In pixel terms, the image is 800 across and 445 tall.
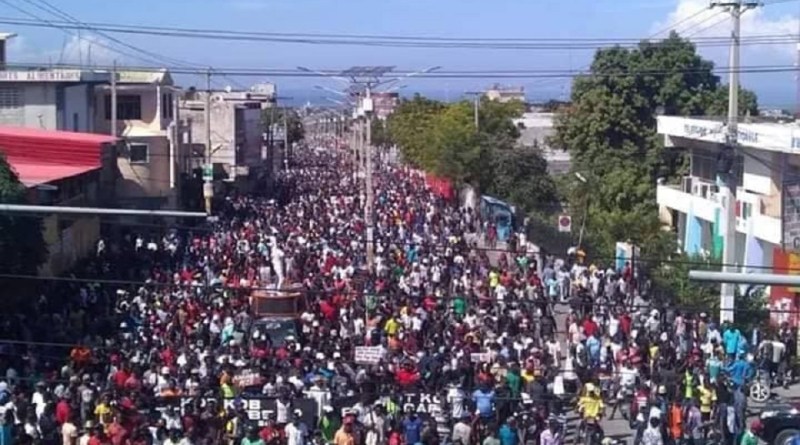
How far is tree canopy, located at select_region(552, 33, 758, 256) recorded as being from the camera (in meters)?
43.7

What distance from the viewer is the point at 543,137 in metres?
75.3

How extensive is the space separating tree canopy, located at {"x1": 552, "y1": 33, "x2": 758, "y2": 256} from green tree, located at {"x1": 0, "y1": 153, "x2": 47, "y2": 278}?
21.3m

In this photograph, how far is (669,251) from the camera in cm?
3150

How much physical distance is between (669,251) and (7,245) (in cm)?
1460

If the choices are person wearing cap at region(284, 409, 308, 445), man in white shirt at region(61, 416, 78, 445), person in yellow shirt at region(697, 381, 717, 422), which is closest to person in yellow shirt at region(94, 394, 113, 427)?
man in white shirt at region(61, 416, 78, 445)

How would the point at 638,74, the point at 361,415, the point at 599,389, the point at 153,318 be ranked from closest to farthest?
the point at 361,415, the point at 599,389, the point at 153,318, the point at 638,74

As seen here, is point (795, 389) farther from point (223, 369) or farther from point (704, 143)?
point (704, 143)

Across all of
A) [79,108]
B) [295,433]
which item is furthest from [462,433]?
[79,108]

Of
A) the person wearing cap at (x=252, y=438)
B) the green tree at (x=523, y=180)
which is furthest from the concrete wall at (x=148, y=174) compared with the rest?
the person wearing cap at (x=252, y=438)

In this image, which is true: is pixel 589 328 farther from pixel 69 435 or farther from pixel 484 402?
pixel 69 435

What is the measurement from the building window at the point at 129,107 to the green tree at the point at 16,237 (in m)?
21.9

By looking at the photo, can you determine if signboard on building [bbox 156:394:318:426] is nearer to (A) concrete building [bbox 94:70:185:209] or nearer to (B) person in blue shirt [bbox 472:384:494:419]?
(B) person in blue shirt [bbox 472:384:494:419]

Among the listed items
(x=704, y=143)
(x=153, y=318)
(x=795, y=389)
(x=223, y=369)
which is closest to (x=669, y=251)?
(x=704, y=143)

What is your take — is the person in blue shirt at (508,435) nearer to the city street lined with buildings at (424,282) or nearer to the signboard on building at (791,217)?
the city street lined with buildings at (424,282)
